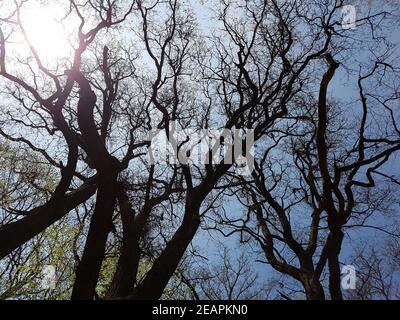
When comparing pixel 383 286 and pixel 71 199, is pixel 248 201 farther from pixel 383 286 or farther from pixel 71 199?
pixel 383 286

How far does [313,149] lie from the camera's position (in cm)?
970

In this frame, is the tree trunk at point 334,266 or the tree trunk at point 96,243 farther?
the tree trunk at point 334,266

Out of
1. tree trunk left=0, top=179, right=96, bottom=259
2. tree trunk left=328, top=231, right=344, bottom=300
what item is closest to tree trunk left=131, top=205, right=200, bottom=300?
tree trunk left=0, top=179, right=96, bottom=259

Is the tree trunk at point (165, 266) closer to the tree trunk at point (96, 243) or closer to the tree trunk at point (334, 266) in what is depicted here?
the tree trunk at point (96, 243)

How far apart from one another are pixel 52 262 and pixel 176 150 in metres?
6.69
